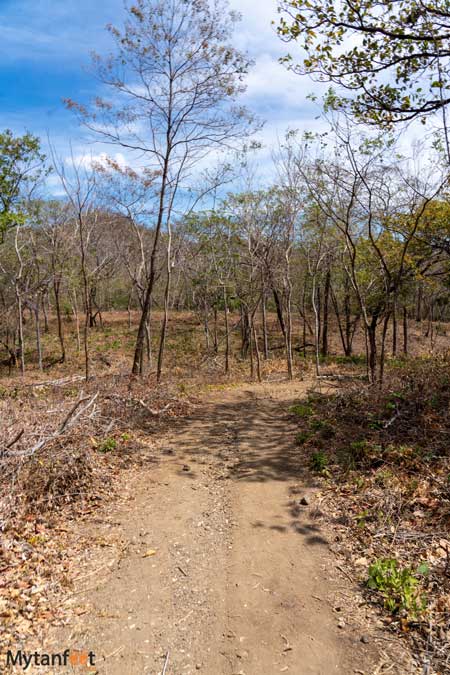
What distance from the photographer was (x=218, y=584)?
381 cm

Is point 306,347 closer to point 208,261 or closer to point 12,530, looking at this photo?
point 208,261

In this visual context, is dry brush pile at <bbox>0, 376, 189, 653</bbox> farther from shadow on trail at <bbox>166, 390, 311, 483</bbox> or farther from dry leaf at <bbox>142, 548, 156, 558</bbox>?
shadow on trail at <bbox>166, 390, 311, 483</bbox>

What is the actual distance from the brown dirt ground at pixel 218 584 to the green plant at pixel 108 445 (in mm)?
767

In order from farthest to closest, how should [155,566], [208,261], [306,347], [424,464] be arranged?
1. [306,347]
2. [208,261]
3. [424,464]
4. [155,566]

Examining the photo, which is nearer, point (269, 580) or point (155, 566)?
point (269, 580)

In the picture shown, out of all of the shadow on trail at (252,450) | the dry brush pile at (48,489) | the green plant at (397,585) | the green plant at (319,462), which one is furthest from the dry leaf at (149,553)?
the green plant at (319,462)

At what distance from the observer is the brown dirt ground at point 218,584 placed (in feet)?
9.86

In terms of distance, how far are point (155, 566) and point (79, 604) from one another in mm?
749

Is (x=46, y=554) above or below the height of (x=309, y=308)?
below

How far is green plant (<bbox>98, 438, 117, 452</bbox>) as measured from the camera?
270 inches

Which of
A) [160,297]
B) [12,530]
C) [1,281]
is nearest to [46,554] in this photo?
[12,530]

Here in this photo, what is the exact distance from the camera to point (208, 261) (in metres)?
22.1

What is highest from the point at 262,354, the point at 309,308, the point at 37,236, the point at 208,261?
the point at 37,236

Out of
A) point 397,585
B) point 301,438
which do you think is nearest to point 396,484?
point 397,585
